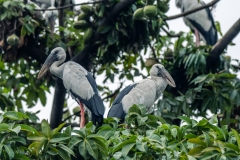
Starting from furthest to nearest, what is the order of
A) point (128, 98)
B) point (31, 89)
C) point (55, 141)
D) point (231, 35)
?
point (31, 89) < point (231, 35) < point (128, 98) < point (55, 141)

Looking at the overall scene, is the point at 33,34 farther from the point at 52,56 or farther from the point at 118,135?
the point at 118,135

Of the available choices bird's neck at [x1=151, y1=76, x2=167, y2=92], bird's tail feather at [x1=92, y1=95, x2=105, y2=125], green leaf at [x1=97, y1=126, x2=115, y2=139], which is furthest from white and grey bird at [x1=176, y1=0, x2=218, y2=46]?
green leaf at [x1=97, y1=126, x2=115, y2=139]

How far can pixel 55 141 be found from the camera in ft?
20.3

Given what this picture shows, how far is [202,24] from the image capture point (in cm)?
1153

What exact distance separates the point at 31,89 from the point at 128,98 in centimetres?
255

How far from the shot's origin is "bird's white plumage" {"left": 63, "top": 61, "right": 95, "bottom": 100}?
331 inches

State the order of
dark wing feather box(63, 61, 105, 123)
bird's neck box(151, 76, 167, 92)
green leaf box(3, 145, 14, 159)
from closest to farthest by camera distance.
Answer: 1. green leaf box(3, 145, 14, 159)
2. dark wing feather box(63, 61, 105, 123)
3. bird's neck box(151, 76, 167, 92)

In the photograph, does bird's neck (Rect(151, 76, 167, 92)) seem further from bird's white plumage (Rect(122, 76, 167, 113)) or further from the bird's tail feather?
the bird's tail feather

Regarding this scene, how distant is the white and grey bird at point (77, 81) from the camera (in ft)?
27.1

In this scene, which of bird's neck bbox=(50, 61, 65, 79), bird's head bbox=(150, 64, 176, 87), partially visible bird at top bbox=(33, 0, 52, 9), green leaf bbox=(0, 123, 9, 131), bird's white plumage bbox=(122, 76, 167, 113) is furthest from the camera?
partially visible bird at top bbox=(33, 0, 52, 9)

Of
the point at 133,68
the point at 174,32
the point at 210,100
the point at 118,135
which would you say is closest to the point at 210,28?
the point at 174,32

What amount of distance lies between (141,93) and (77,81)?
0.70 meters

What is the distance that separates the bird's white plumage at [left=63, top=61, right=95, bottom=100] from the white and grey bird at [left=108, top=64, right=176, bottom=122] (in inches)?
13.0

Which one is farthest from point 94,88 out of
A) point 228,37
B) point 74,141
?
point 74,141
